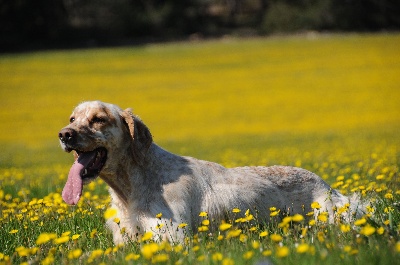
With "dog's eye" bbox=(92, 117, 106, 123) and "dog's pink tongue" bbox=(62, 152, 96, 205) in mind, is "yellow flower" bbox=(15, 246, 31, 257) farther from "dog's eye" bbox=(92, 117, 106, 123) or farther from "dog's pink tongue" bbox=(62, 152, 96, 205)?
"dog's eye" bbox=(92, 117, 106, 123)

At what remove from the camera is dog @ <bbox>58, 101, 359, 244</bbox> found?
227 inches

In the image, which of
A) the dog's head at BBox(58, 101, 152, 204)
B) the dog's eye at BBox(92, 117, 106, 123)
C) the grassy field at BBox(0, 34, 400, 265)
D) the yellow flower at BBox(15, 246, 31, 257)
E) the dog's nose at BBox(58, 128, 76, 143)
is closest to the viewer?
the yellow flower at BBox(15, 246, 31, 257)

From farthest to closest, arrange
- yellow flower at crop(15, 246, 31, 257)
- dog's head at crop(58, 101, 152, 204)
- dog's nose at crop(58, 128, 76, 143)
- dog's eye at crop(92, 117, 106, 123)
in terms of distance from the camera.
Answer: dog's eye at crop(92, 117, 106, 123)
dog's head at crop(58, 101, 152, 204)
dog's nose at crop(58, 128, 76, 143)
yellow flower at crop(15, 246, 31, 257)

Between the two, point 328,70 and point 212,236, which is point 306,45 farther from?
point 212,236

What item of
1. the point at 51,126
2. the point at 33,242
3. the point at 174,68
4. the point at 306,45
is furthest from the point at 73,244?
the point at 306,45

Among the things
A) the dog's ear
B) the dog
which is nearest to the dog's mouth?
the dog

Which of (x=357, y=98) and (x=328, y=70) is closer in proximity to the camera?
(x=357, y=98)

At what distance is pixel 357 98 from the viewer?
1222 inches

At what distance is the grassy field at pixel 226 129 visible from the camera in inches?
175

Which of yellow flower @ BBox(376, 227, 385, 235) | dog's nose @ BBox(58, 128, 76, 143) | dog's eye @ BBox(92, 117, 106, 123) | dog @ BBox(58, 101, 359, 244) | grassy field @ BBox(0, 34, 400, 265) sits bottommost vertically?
grassy field @ BBox(0, 34, 400, 265)

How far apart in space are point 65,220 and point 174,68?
37.2m

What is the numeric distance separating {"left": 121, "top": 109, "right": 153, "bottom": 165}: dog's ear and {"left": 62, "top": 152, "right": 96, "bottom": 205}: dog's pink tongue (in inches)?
15.7

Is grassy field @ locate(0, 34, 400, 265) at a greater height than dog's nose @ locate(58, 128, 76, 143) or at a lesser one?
lesser

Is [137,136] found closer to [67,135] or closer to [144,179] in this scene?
→ [144,179]
